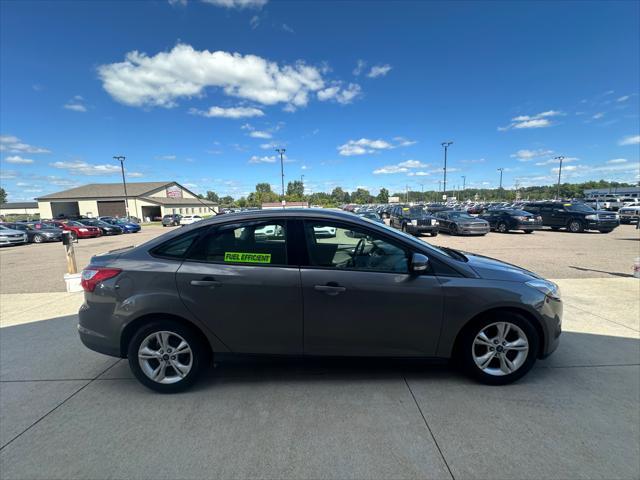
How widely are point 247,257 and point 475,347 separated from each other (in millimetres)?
2268

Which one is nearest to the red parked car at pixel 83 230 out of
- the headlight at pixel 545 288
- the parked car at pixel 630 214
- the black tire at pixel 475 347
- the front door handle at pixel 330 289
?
the front door handle at pixel 330 289

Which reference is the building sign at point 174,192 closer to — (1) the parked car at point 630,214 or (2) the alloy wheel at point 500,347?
(1) the parked car at point 630,214

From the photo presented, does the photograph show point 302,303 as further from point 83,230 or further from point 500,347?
point 83,230

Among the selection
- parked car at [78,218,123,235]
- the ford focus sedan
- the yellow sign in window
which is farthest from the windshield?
parked car at [78,218,123,235]

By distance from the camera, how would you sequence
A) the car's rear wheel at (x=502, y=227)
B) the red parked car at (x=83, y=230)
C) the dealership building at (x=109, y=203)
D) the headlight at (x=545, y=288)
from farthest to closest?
the dealership building at (x=109, y=203)
the red parked car at (x=83, y=230)
the car's rear wheel at (x=502, y=227)
the headlight at (x=545, y=288)

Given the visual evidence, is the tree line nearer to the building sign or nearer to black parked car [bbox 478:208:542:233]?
the building sign

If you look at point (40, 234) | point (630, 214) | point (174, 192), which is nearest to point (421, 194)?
point (174, 192)

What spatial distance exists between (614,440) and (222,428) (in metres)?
2.90

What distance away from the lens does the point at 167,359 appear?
9.39 feet

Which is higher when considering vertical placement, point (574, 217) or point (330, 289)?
point (330, 289)

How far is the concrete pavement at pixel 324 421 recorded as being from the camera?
2.07 meters

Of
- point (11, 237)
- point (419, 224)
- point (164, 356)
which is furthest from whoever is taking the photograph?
point (11, 237)

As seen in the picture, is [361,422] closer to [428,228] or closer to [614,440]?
[614,440]

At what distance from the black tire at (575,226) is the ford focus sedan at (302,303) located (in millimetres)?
19942
